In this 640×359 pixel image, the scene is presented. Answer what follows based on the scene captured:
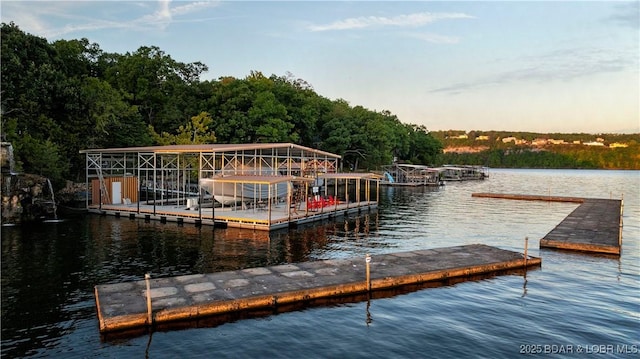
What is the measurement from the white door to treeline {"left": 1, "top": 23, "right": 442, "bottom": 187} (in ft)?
22.3

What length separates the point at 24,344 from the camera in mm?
11930

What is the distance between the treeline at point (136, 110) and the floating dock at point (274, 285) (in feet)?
95.7

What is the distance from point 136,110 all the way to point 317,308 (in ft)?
162

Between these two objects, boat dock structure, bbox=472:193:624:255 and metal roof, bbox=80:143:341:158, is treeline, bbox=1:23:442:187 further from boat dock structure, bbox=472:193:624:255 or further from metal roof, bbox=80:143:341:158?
boat dock structure, bbox=472:193:624:255

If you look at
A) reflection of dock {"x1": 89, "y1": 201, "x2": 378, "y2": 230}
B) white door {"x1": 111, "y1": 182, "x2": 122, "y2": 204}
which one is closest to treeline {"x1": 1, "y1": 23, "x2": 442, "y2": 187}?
white door {"x1": 111, "y1": 182, "x2": 122, "y2": 204}

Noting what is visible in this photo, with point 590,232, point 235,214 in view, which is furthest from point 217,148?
point 590,232

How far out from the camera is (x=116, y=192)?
38.8 meters

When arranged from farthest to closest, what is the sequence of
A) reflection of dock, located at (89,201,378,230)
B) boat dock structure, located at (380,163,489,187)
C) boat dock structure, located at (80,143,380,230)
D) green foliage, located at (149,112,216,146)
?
boat dock structure, located at (380,163,489,187) < green foliage, located at (149,112,216,146) < boat dock structure, located at (80,143,380,230) < reflection of dock, located at (89,201,378,230)

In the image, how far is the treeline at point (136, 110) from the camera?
141 feet

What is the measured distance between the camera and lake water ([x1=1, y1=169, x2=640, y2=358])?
39.7ft

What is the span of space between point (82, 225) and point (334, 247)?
18.7 meters

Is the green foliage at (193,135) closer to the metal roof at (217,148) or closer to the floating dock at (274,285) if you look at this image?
the metal roof at (217,148)

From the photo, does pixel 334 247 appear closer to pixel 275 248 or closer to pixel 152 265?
pixel 275 248

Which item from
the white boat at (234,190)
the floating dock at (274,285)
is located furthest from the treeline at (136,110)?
the floating dock at (274,285)
